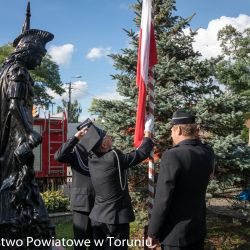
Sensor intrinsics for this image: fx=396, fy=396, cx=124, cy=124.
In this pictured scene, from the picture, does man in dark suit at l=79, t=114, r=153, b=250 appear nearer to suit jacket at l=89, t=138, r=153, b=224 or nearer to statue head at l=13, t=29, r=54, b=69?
suit jacket at l=89, t=138, r=153, b=224

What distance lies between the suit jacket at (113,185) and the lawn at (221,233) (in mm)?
2934

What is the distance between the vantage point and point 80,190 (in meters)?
4.88

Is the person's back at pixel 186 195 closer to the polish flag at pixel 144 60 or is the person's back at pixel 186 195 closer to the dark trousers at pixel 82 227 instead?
the dark trousers at pixel 82 227

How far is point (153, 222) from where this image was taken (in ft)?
11.3

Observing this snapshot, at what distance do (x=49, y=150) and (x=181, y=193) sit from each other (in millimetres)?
11996

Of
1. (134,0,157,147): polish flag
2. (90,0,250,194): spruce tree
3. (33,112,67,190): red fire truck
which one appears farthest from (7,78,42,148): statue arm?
(33,112,67,190): red fire truck

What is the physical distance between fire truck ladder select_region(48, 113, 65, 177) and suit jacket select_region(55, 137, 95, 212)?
10.2 meters

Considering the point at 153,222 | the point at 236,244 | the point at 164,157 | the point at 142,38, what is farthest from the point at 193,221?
the point at 236,244

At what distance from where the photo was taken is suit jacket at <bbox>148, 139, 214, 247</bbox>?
11.0 feet

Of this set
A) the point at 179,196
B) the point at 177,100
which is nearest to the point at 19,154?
the point at 179,196

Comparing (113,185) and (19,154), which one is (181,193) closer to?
(113,185)

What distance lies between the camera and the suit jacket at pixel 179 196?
3359 millimetres

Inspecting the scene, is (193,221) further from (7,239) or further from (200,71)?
(200,71)

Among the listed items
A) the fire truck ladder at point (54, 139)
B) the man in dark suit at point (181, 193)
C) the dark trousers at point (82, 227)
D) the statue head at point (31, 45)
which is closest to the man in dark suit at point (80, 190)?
the dark trousers at point (82, 227)
